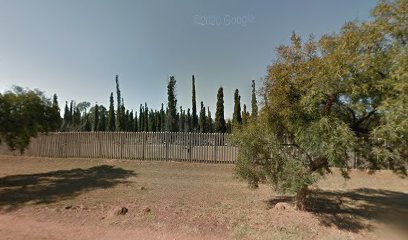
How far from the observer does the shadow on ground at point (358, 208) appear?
24.2ft

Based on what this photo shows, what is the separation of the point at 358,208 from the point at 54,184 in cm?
1186

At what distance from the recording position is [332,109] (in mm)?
7387

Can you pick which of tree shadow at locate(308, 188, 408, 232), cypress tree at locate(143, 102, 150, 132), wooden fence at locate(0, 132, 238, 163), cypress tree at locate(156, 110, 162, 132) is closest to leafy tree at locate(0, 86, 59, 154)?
wooden fence at locate(0, 132, 238, 163)

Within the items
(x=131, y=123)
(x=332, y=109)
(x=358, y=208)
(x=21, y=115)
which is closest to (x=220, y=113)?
(x=131, y=123)

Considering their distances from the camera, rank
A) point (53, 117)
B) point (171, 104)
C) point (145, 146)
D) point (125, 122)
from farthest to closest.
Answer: point (125, 122) → point (171, 104) → point (145, 146) → point (53, 117)

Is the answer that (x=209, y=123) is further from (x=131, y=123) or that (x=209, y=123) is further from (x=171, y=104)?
(x=131, y=123)

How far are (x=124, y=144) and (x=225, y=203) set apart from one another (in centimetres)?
1106

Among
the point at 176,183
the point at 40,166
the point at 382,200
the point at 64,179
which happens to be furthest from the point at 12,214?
the point at 382,200

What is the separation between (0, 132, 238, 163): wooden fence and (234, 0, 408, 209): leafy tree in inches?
309

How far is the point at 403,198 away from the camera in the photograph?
10125mm

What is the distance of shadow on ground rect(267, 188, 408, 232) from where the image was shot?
24.2 ft

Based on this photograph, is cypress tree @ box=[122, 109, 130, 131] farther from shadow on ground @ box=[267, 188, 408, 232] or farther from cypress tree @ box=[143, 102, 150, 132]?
shadow on ground @ box=[267, 188, 408, 232]

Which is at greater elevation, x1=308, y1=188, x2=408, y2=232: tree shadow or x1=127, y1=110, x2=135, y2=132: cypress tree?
x1=127, y1=110, x2=135, y2=132: cypress tree

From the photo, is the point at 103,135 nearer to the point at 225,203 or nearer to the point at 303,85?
the point at 225,203
